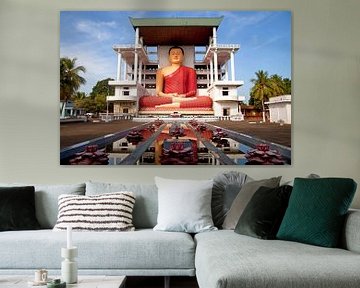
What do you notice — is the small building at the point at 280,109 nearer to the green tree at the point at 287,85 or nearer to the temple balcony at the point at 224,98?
the green tree at the point at 287,85

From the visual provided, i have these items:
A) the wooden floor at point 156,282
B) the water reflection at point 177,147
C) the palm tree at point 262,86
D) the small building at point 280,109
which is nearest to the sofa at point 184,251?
the wooden floor at point 156,282

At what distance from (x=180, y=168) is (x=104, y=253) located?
160cm

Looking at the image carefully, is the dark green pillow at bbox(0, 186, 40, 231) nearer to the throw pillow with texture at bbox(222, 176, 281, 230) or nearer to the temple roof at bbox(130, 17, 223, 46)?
the throw pillow with texture at bbox(222, 176, 281, 230)

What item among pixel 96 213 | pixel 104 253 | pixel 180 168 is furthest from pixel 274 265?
pixel 180 168

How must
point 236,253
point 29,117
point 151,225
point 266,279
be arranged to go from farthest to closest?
point 29,117 → point 151,225 → point 236,253 → point 266,279

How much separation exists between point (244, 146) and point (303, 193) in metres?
1.55

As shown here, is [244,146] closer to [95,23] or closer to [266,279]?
[95,23]

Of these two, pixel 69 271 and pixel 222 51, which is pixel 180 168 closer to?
pixel 222 51

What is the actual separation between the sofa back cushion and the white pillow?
0.09m

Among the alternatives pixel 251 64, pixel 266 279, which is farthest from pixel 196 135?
pixel 266 279

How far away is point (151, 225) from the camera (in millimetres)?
4824

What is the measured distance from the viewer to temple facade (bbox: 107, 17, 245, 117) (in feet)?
18.2

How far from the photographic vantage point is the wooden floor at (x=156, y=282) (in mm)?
4660

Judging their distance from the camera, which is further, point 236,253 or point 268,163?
point 268,163
